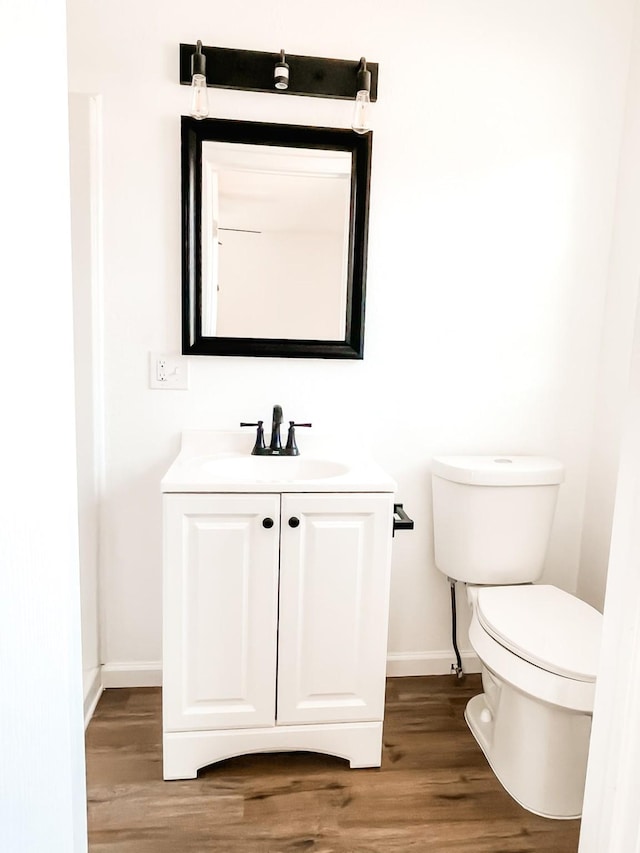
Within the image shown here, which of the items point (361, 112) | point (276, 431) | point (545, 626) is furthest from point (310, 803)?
point (361, 112)

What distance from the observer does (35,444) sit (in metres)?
Result: 0.62

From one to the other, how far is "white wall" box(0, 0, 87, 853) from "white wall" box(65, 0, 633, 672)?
4.21 ft

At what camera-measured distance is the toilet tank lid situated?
6.13ft

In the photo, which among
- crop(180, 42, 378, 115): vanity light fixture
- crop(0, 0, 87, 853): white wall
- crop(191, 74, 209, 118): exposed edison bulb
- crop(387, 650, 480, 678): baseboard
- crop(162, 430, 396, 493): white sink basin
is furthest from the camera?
crop(387, 650, 480, 678): baseboard

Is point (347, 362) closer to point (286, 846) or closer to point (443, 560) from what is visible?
point (443, 560)

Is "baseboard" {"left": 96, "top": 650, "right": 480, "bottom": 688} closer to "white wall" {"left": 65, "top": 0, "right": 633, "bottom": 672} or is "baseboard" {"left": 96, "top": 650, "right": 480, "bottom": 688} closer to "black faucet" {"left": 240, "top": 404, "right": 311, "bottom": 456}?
"white wall" {"left": 65, "top": 0, "right": 633, "bottom": 672}

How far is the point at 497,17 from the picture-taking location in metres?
1.91

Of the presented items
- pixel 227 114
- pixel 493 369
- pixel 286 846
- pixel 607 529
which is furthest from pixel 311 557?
pixel 227 114

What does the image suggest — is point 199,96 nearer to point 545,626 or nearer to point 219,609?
point 219,609

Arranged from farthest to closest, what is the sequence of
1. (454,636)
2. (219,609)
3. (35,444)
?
(454,636) < (219,609) < (35,444)

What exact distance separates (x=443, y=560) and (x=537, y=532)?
32 centimetres

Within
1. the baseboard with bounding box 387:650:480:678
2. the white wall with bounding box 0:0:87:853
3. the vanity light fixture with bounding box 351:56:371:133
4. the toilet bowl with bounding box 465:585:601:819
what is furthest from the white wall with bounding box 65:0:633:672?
the white wall with bounding box 0:0:87:853

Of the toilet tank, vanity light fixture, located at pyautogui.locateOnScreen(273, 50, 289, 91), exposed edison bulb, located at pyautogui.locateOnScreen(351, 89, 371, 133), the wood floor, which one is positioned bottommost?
the wood floor

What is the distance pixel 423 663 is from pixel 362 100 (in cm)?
192
